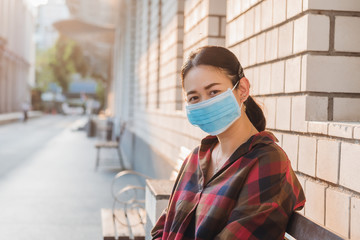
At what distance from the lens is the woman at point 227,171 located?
1.86 m

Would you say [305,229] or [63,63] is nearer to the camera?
[305,229]

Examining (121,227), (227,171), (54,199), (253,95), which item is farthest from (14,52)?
(227,171)

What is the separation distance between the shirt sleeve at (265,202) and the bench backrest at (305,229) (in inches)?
1.7

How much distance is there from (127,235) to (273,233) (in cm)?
276

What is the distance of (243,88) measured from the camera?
2293 millimetres

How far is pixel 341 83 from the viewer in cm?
260

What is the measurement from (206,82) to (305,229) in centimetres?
76

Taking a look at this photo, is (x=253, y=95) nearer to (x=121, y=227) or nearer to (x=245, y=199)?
(x=245, y=199)

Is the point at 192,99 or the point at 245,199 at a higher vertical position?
the point at 192,99

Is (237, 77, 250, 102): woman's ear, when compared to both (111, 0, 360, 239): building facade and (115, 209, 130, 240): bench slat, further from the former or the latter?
(115, 209, 130, 240): bench slat

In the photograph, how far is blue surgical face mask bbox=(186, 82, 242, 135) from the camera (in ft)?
7.20

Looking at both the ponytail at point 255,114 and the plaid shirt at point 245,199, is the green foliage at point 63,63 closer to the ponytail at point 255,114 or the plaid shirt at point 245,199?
the ponytail at point 255,114

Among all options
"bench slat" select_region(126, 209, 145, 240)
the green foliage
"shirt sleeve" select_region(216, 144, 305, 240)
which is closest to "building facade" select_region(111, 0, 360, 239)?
"shirt sleeve" select_region(216, 144, 305, 240)

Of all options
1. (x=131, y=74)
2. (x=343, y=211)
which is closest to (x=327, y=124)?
(x=343, y=211)
